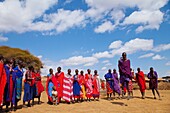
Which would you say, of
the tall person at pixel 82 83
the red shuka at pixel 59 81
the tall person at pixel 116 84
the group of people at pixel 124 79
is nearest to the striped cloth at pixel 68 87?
the red shuka at pixel 59 81

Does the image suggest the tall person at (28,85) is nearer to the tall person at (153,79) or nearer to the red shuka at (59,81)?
the red shuka at (59,81)

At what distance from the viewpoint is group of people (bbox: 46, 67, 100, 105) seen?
49.5 ft

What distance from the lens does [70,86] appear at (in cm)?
1563

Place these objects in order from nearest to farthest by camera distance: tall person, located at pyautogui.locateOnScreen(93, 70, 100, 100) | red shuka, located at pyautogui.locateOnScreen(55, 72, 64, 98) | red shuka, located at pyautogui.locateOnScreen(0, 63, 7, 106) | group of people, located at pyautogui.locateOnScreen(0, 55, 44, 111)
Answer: red shuka, located at pyautogui.locateOnScreen(0, 63, 7, 106) → group of people, located at pyautogui.locateOnScreen(0, 55, 44, 111) → red shuka, located at pyautogui.locateOnScreen(55, 72, 64, 98) → tall person, located at pyautogui.locateOnScreen(93, 70, 100, 100)

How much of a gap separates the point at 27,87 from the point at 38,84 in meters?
1.38

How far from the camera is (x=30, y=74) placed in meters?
13.7

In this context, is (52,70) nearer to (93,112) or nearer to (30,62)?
(93,112)

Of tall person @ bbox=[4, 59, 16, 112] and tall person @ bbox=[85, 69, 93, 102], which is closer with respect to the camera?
tall person @ bbox=[4, 59, 16, 112]

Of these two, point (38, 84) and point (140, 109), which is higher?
point (38, 84)

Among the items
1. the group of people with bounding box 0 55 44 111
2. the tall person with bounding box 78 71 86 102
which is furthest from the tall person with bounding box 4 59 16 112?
the tall person with bounding box 78 71 86 102

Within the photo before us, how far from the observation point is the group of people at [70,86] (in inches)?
594

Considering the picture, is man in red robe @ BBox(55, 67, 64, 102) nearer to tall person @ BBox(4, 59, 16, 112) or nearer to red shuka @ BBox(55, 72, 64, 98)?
red shuka @ BBox(55, 72, 64, 98)

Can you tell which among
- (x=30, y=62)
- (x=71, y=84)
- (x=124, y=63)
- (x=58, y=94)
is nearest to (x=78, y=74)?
(x=71, y=84)

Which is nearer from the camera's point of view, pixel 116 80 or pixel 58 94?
pixel 58 94
